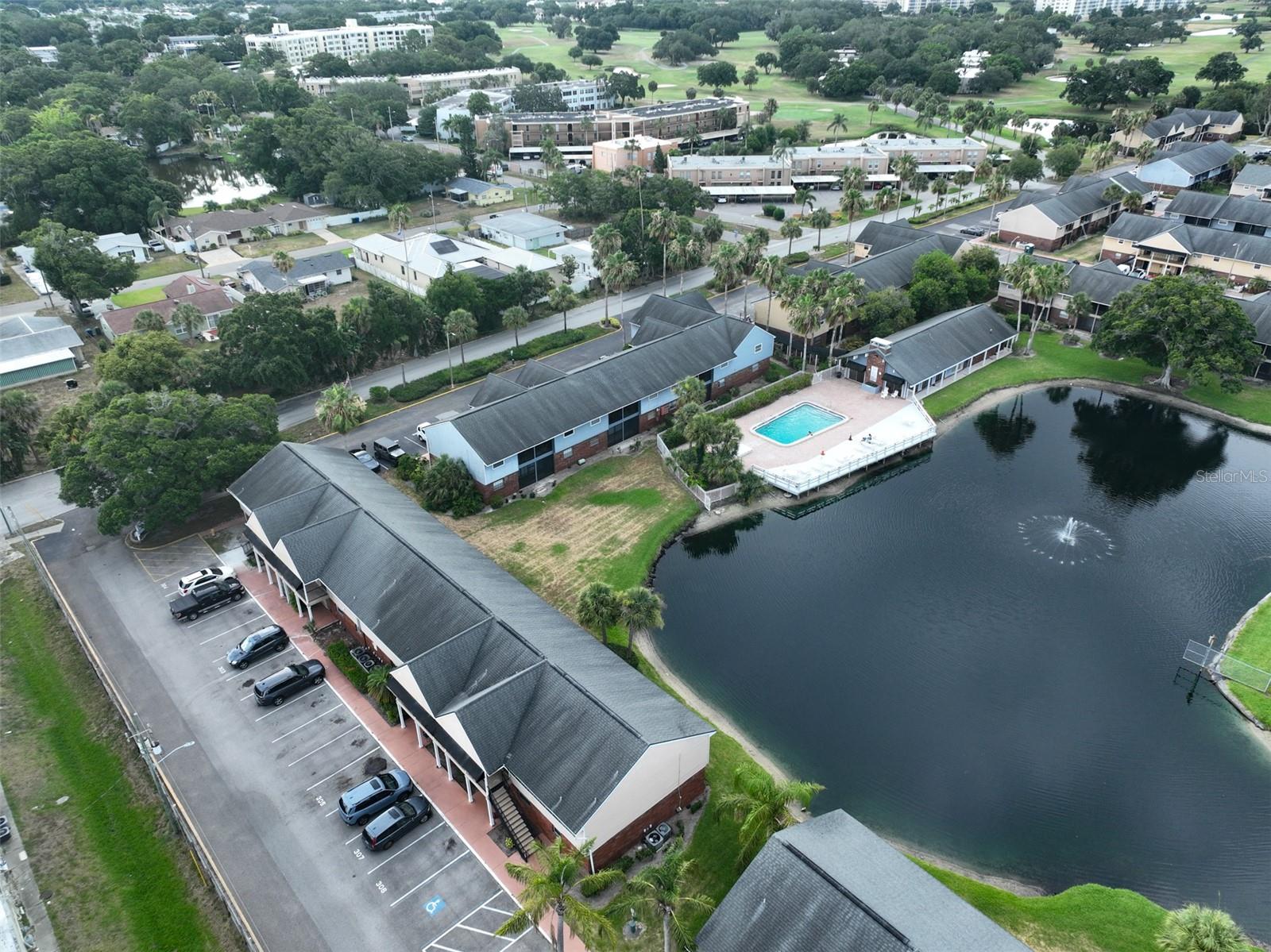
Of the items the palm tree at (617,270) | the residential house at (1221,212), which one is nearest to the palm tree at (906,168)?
the residential house at (1221,212)

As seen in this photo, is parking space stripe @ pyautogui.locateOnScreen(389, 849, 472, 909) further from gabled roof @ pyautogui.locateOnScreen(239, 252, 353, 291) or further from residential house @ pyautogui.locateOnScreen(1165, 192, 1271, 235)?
residential house @ pyautogui.locateOnScreen(1165, 192, 1271, 235)

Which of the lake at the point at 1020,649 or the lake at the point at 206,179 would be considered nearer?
the lake at the point at 1020,649

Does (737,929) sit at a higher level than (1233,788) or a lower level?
higher

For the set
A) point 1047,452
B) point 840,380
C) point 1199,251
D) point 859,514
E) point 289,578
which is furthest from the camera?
point 1199,251

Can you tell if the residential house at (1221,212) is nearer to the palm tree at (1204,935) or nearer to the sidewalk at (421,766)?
the palm tree at (1204,935)

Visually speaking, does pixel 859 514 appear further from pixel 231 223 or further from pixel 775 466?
pixel 231 223

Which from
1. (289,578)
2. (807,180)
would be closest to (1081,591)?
(289,578)

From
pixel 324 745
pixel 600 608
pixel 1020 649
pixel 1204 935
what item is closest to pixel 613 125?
pixel 600 608
